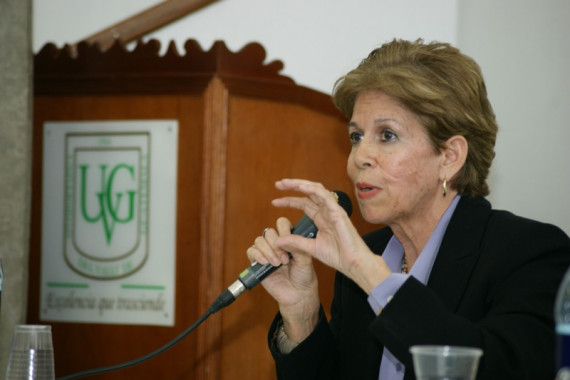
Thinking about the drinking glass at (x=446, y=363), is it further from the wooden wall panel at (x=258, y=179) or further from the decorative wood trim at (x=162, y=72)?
the decorative wood trim at (x=162, y=72)

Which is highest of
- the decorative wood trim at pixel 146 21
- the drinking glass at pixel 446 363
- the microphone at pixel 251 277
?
the decorative wood trim at pixel 146 21

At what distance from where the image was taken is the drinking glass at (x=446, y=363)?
1.01 meters

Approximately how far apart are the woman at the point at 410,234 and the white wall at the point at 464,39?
0.76 metres

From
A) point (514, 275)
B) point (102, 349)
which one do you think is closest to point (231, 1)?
point (102, 349)

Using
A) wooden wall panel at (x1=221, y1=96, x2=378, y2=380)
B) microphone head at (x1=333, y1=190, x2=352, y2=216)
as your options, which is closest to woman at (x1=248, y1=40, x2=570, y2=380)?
microphone head at (x1=333, y1=190, x2=352, y2=216)

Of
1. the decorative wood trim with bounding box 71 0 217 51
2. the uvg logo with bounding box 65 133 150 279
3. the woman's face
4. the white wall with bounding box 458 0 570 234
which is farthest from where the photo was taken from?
the decorative wood trim with bounding box 71 0 217 51

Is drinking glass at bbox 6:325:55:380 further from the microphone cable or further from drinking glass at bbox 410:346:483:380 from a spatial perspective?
drinking glass at bbox 410:346:483:380

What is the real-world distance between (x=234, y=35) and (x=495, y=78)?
1148 millimetres

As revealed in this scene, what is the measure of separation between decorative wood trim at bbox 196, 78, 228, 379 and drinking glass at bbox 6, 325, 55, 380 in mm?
995

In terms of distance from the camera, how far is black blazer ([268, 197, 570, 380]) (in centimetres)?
155

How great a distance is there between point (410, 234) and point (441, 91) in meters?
0.40

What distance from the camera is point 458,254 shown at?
1944 millimetres

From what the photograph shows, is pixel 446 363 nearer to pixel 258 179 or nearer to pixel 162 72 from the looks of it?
pixel 258 179

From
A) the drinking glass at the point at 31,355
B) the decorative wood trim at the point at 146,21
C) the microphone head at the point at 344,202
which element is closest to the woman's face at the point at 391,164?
the microphone head at the point at 344,202
